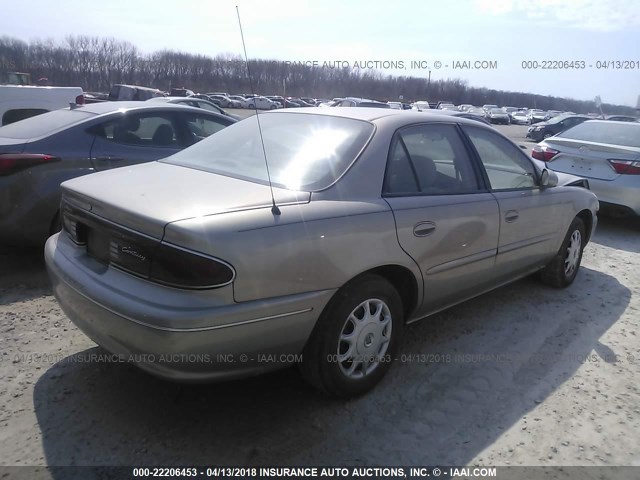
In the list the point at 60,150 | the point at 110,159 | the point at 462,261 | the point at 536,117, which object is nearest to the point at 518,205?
the point at 462,261

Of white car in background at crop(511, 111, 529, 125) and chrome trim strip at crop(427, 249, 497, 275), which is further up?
chrome trim strip at crop(427, 249, 497, 275)

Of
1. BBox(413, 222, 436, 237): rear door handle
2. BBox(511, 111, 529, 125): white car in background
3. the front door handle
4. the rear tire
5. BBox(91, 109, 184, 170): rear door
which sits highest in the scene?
BBox(91, 109, 184, 170): rear door

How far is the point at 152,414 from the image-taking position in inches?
100

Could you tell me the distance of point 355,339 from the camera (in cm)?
263

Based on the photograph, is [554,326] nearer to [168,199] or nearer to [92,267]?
[168,199]

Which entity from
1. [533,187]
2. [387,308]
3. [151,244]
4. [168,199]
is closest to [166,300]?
[151,244]

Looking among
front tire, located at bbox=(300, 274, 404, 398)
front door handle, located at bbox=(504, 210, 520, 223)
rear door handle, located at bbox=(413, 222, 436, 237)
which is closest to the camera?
front tire, located at bbox=(300, 274, 404, 398)

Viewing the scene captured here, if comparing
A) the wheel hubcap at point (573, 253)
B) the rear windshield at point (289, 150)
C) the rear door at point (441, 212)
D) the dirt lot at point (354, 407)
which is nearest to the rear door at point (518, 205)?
the rear door at point (441, 212)

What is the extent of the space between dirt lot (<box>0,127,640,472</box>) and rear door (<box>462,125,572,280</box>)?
57 centimetres

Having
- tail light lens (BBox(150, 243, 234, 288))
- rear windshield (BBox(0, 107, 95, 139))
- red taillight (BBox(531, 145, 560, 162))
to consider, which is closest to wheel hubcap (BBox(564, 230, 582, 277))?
red taillight (BBox(531, 145, 560, 162))

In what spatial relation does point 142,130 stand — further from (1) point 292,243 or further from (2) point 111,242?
(1) point 292,243

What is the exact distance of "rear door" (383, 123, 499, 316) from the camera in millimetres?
2840

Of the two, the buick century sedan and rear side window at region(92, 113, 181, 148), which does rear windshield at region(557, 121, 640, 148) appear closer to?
the buick century sedan

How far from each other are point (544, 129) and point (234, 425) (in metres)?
24.9
